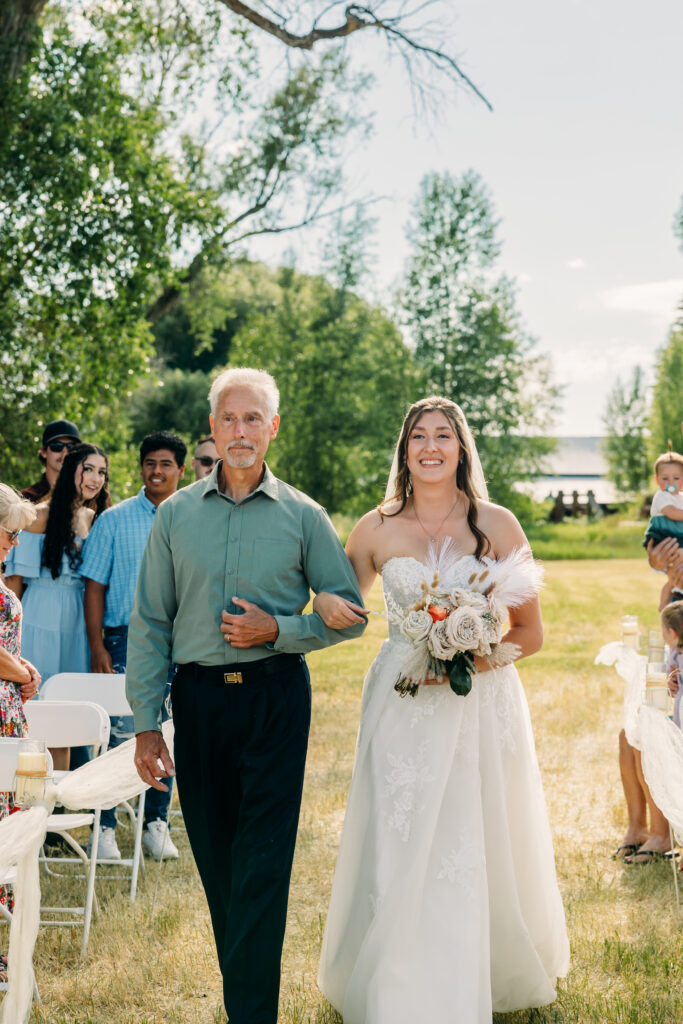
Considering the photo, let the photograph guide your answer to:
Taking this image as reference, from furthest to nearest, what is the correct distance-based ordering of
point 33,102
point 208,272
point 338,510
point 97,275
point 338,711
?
point 338,510 → point 208,272 → point 97,275 → point 33,102 → point 338,711

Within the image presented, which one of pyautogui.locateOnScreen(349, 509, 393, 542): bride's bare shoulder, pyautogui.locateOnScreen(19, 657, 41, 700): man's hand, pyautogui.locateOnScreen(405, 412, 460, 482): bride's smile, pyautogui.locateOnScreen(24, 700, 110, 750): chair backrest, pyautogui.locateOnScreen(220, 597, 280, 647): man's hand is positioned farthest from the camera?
pyautogui.locateOnScreen(24, 700, 110, 750): chair backrest

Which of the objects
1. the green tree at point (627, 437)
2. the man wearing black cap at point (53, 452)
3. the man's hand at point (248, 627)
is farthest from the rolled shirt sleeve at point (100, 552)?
the green tree at point (627, 437)

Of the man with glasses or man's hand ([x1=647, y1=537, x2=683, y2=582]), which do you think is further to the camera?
the man with glasses

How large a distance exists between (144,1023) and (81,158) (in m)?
11.7

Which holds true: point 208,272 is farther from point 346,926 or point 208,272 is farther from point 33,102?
point 346,926

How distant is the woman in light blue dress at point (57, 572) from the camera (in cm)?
707

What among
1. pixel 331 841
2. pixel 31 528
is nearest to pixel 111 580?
pixel 31 528

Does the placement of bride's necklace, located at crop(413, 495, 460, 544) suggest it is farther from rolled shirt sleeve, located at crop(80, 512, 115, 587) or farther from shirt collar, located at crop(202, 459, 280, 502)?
rolled shirt sleeve, located at crop(80, 512, 115, 587)

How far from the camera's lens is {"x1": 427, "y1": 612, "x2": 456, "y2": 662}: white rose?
4031 mm

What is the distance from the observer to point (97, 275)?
14430mm

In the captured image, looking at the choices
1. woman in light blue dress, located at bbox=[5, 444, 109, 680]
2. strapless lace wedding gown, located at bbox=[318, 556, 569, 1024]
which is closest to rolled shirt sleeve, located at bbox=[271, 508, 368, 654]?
strapless lace wedding gown, located at bbox=[318, 556, 569, 1024]

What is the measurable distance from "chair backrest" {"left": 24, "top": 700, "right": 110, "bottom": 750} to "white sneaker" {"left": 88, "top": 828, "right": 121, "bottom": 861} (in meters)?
1.21

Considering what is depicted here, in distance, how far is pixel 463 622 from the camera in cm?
401

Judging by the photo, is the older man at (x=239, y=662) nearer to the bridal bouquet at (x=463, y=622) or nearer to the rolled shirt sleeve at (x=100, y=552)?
the bridal bouquet at (x=463, y=622)
